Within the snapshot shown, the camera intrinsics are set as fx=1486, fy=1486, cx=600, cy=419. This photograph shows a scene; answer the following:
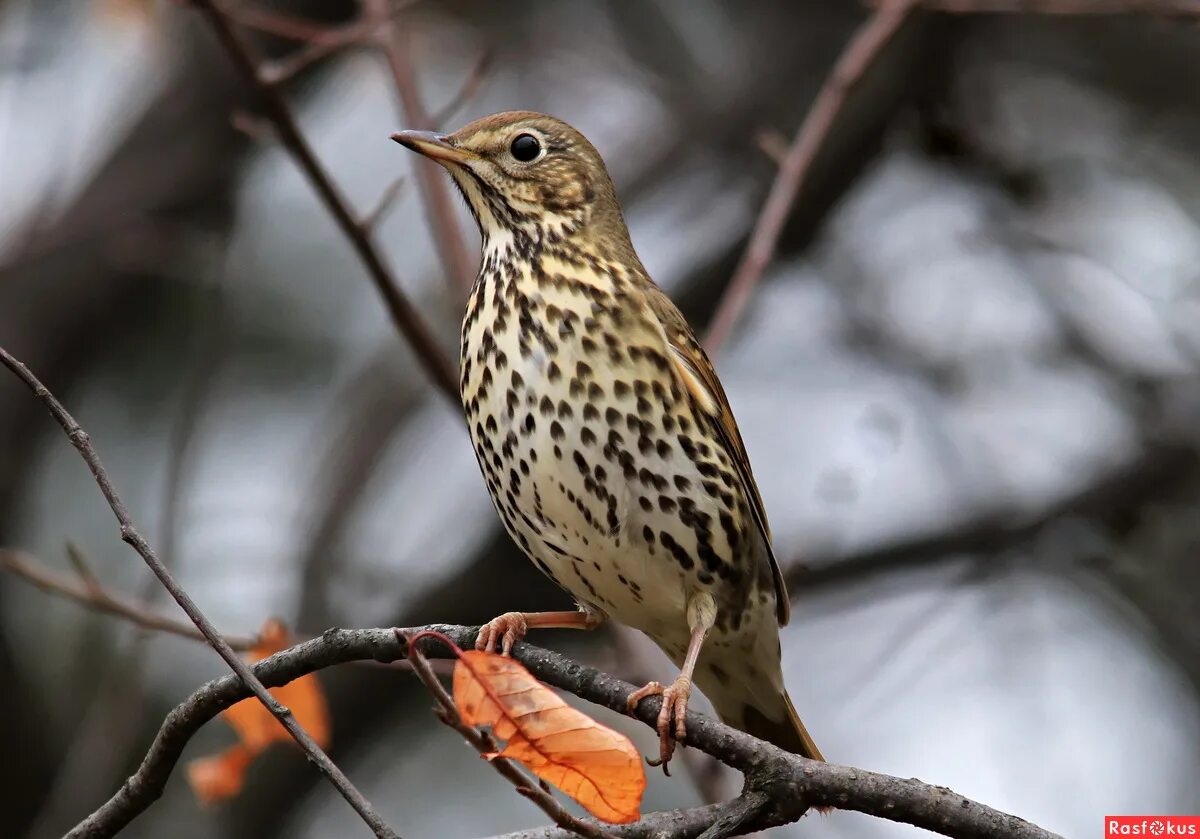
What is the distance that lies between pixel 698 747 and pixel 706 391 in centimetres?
135

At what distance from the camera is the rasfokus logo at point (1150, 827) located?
4.88 metres

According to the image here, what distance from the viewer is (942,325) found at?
7.44 meters

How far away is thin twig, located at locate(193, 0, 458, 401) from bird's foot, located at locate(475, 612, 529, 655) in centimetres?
157

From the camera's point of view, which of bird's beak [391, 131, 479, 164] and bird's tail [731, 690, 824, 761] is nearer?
bird's beak [391, 131, 479, 164]

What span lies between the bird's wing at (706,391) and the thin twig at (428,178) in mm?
1398

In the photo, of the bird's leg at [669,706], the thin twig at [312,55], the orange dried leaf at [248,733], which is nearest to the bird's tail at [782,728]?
the bird's leg at [669,706]

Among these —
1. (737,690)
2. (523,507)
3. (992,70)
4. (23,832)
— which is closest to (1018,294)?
(992,70)

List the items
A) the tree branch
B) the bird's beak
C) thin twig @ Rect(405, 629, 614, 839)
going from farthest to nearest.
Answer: the bird's beak → the tree branch → thin twig @ Rect(405, 629, 614, 839)

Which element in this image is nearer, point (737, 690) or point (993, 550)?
point (737, 690)

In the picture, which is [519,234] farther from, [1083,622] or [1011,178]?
[1083,622]

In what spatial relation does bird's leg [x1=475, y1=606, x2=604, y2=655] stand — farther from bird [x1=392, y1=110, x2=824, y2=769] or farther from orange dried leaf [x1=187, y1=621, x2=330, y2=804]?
orange dried leaf [x1=187, y1=621, x2=330, y2=804]

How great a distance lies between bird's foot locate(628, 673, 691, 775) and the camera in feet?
10.4

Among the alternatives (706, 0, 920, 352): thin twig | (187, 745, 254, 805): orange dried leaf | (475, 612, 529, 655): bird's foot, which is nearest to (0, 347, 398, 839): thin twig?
(475, 612, 529, 655): bird's foot

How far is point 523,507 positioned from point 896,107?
12.2 ft
